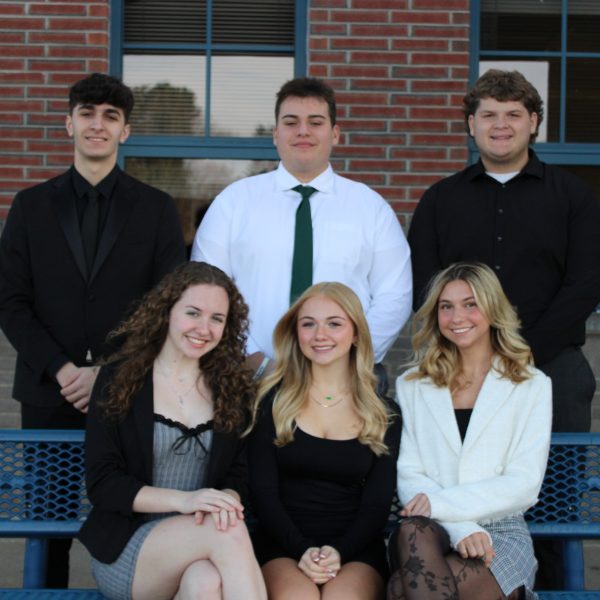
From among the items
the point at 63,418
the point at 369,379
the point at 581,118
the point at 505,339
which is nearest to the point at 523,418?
the point at 505,339

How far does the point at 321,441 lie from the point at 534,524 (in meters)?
0.86

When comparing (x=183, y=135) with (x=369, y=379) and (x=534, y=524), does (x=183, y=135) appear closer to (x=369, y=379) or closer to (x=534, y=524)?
(x=369, y=379)

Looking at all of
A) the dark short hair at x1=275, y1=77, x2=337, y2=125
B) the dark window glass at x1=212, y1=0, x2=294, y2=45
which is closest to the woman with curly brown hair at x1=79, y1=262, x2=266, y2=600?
Answer: the dark short hair at x1=275, y1=77, x2=337, y2=125

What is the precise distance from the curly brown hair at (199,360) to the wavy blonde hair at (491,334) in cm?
70

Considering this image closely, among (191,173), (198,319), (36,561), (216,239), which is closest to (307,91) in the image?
(216,239)

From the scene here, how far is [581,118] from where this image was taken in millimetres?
6625

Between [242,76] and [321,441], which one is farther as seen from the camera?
[242,76]

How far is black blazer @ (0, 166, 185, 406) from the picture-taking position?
413 cm

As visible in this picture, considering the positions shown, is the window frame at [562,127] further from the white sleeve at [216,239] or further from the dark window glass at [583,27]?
the white sleeve at [216,239]

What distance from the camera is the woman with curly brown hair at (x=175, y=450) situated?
345 cm

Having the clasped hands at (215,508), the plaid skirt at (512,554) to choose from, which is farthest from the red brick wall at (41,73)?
the plaid skirt at (512,554)

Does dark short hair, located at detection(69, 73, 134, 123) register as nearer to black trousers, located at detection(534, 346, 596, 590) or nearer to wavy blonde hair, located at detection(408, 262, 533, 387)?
wavy blonde hair, located at detection(408, 262, 533, 387)

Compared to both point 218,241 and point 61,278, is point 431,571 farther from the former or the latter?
point 61,278

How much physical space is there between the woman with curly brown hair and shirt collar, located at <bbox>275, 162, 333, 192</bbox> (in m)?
0.77
